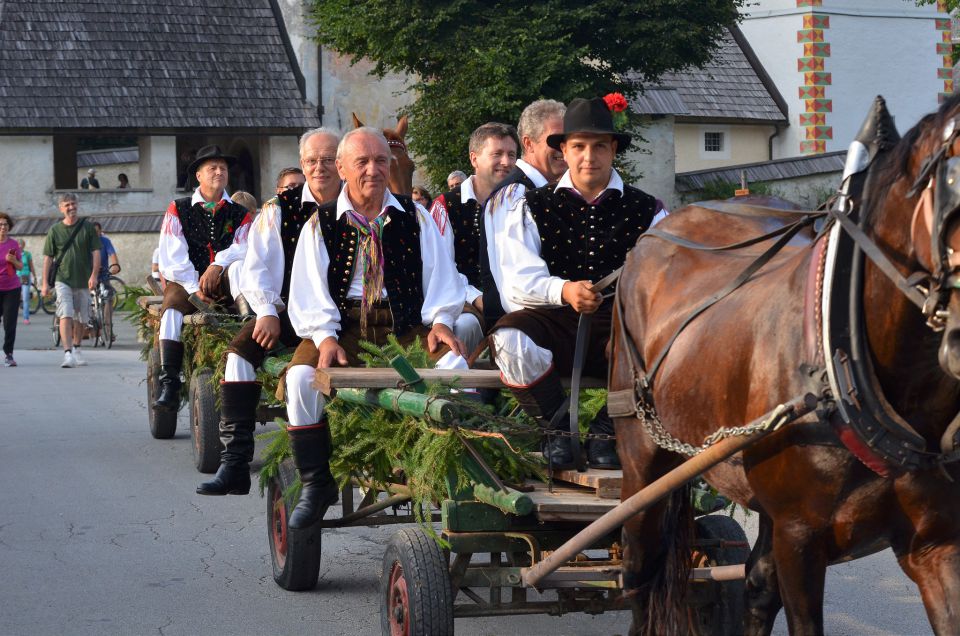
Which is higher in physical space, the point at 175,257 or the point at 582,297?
the point at 175,257

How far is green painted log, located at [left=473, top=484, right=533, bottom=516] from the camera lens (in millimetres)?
4277

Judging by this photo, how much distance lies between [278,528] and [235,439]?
781 millimetres

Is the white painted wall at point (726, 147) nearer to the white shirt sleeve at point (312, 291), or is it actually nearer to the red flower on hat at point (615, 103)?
the red flower on hat at point (615, 103)

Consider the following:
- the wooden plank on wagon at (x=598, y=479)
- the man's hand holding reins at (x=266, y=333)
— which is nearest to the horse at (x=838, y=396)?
the wooden plank on wagon at (x=598, y=479)

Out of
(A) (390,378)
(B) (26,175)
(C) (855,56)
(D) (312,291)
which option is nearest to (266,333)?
(D) (312,291)

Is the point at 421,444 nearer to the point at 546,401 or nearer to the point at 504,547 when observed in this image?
the point at 504,547

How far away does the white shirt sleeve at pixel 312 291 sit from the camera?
5941 millimetres

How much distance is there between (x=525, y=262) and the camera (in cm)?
536

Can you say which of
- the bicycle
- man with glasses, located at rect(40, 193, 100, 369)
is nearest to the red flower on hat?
man with glasses, located at rect(40, 193, 100, 369)

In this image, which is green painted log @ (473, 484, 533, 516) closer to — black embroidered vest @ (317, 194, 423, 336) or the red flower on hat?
black embroidered vest @ (317, 194, 423, 336)

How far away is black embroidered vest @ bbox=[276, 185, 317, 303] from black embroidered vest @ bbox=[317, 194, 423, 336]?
27.7 inches

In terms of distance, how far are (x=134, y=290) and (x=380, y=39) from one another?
13937 millimetres

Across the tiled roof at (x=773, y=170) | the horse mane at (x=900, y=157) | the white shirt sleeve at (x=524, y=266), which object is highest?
the tiled roof at (x=773, y=170)

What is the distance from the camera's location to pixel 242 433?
6.88 metres
